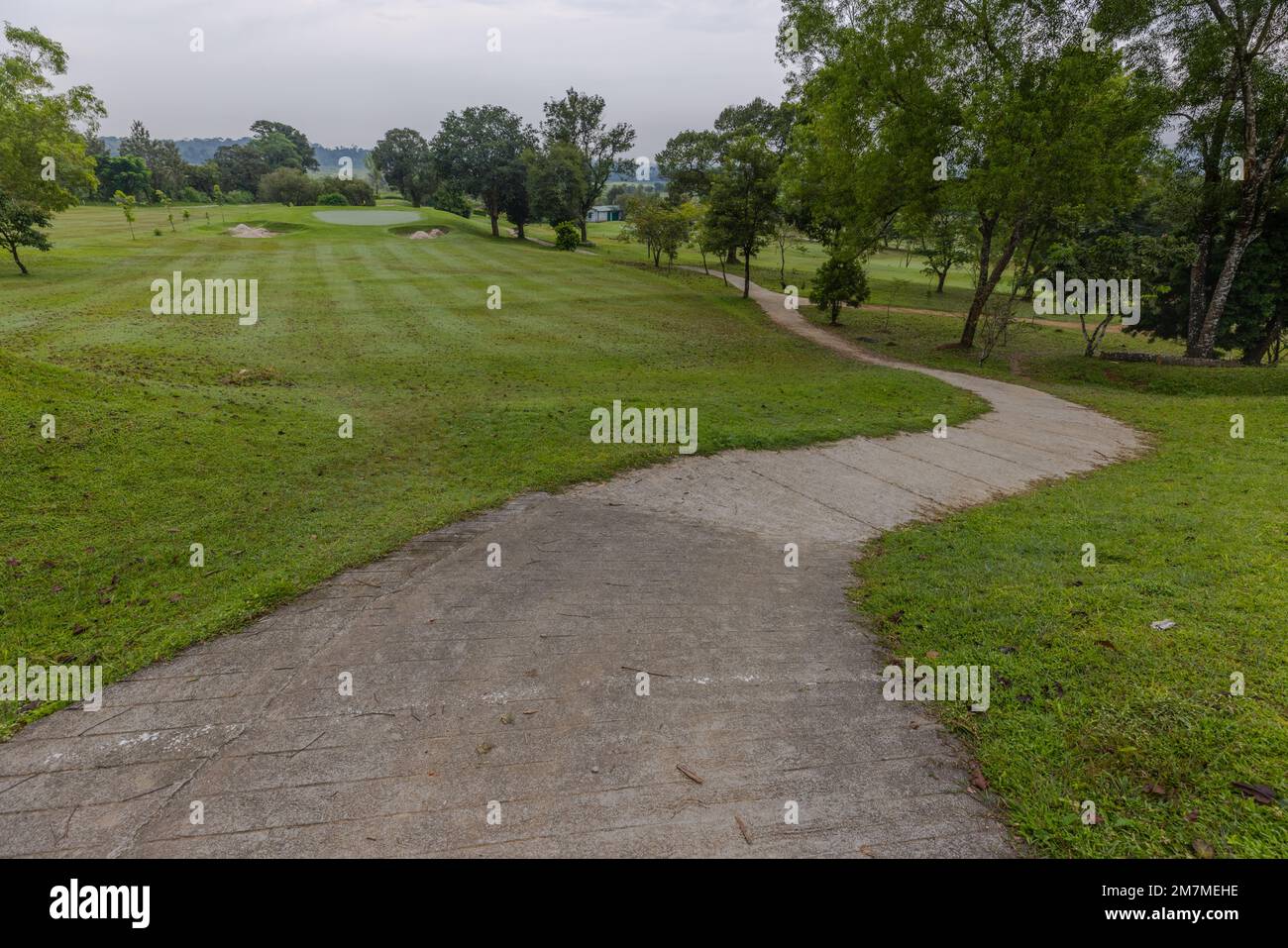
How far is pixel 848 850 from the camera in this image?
3.34m

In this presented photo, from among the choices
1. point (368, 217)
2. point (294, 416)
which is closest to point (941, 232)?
point (294, 416)

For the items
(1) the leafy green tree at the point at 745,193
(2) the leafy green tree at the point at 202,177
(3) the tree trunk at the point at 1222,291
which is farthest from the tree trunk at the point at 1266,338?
(2) the leafy green tree at the point at 202,177

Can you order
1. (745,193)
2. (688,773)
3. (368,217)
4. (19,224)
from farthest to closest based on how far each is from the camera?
(368,217) → (745,193) → (19,224) → (688,773)

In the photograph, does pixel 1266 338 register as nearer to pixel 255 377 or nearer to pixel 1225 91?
pixel 1225 91

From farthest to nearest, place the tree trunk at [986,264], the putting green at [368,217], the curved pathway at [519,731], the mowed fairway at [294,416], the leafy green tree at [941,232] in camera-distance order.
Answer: the putting green at [368,217], the leafy green tree at [941,232], the tree trunk at [986,264], the mowed fairway at [294,416], the curved pathway at [519,731]

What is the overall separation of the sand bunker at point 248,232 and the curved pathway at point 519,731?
2348 inches

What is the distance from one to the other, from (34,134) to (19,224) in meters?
6.06

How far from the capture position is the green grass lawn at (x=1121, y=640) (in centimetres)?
346

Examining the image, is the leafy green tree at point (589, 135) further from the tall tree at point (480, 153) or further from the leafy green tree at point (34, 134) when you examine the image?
the leafy green tree at point (34, 134)

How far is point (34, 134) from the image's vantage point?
3039cm
